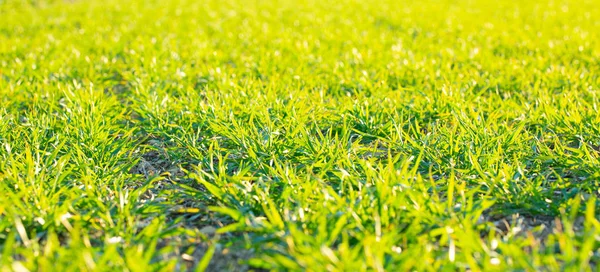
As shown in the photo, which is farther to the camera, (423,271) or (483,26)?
(483,26)

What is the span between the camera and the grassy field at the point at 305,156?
1.90 metres

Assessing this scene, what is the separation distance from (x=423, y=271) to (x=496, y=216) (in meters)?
0.62

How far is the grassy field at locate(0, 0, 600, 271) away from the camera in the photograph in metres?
1.90

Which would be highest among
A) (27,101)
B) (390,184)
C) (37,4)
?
(390,184)

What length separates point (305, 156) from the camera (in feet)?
8.95

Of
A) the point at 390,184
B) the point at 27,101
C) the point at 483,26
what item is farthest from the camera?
the point at 483,26

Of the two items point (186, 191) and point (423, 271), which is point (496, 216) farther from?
point (186, 191)

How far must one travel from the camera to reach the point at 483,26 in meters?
6.68

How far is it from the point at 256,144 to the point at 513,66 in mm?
2582

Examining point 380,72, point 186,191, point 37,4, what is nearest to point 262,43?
point 380,72

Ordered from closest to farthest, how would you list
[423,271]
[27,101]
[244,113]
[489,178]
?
[423,271] < [489,178] < [244,113] < [27,101]

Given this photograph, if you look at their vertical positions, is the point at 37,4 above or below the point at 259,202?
below

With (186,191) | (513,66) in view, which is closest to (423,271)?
(186,191)

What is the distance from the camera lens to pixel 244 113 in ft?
10.9
